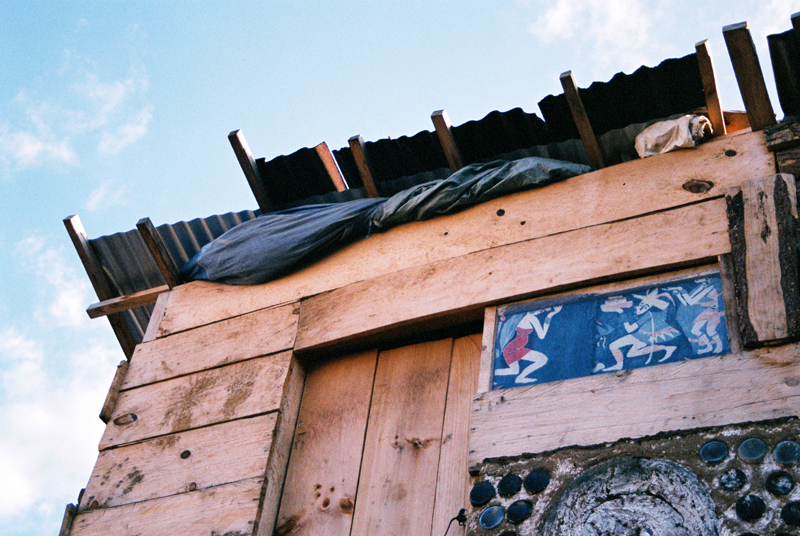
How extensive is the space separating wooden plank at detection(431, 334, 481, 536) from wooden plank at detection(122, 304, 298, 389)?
82cm

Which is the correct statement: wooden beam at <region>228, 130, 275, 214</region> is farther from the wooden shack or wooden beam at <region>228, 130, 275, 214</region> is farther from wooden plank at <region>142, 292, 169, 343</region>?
wooden plank at <region>142, 292, 169, 343</region>

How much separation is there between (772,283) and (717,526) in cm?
86

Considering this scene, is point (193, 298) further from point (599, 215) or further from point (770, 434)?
point (770, 434)

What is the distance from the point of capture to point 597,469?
90.7 inches

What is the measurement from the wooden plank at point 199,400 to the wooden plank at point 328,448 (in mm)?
176

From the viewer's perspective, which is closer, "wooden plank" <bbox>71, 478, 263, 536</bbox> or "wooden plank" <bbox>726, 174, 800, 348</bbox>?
"wooden plank" <bbox>726, 174, 800, 348</bbox>

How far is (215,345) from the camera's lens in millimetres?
3705

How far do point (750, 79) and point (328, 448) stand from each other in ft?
7.70

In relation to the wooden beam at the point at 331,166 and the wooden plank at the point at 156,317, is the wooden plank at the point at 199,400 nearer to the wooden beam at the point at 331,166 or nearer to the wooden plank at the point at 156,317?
the wooden plank at the point at 156,317

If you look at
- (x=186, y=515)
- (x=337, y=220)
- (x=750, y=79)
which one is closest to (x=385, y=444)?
(x=186, y=515)

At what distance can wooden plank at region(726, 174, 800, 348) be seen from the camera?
7.83ft

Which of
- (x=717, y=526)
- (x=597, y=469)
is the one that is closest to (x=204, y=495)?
(x=597, y=469)

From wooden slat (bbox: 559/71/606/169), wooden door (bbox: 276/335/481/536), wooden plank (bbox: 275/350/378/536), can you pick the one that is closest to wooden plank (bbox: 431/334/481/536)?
wooden door (bbox: 276/335/481/536)

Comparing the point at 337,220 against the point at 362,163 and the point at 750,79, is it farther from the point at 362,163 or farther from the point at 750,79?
the point at 750,79
